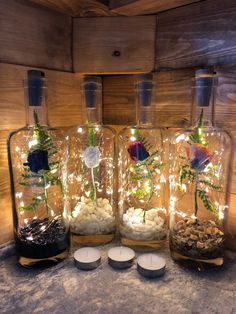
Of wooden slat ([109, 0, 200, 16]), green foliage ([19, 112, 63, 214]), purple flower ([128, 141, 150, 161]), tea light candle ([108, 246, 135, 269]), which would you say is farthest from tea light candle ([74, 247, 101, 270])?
wooden slat ([109, 0, 200, 16])

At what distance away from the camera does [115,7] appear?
82cm

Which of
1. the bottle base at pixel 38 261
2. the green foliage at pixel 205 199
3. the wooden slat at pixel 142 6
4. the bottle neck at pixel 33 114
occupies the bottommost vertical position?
A: the bottle base at pixel 38 261

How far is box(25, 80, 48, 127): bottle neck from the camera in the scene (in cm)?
71

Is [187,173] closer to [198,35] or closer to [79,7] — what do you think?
[198,35]

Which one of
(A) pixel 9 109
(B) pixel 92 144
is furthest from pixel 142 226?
(A) pixel 9 109

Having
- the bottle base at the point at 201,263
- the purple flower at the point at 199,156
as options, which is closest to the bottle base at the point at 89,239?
the bottle base at the point at 201,263

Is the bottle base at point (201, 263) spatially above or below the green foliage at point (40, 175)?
below

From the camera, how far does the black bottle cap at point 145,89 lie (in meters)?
0.77

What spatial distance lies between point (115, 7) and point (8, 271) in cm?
74

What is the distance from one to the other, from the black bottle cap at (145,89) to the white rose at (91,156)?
7.1 inches

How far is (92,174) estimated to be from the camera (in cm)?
86

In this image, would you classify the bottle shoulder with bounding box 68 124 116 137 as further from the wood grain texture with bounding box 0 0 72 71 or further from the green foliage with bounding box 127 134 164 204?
the wood grain texture with bounding box 0 0 72 71

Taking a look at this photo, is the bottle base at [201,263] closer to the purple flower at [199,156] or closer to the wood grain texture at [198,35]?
the purple flower at [199,156]

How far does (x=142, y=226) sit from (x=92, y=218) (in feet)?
0.46
